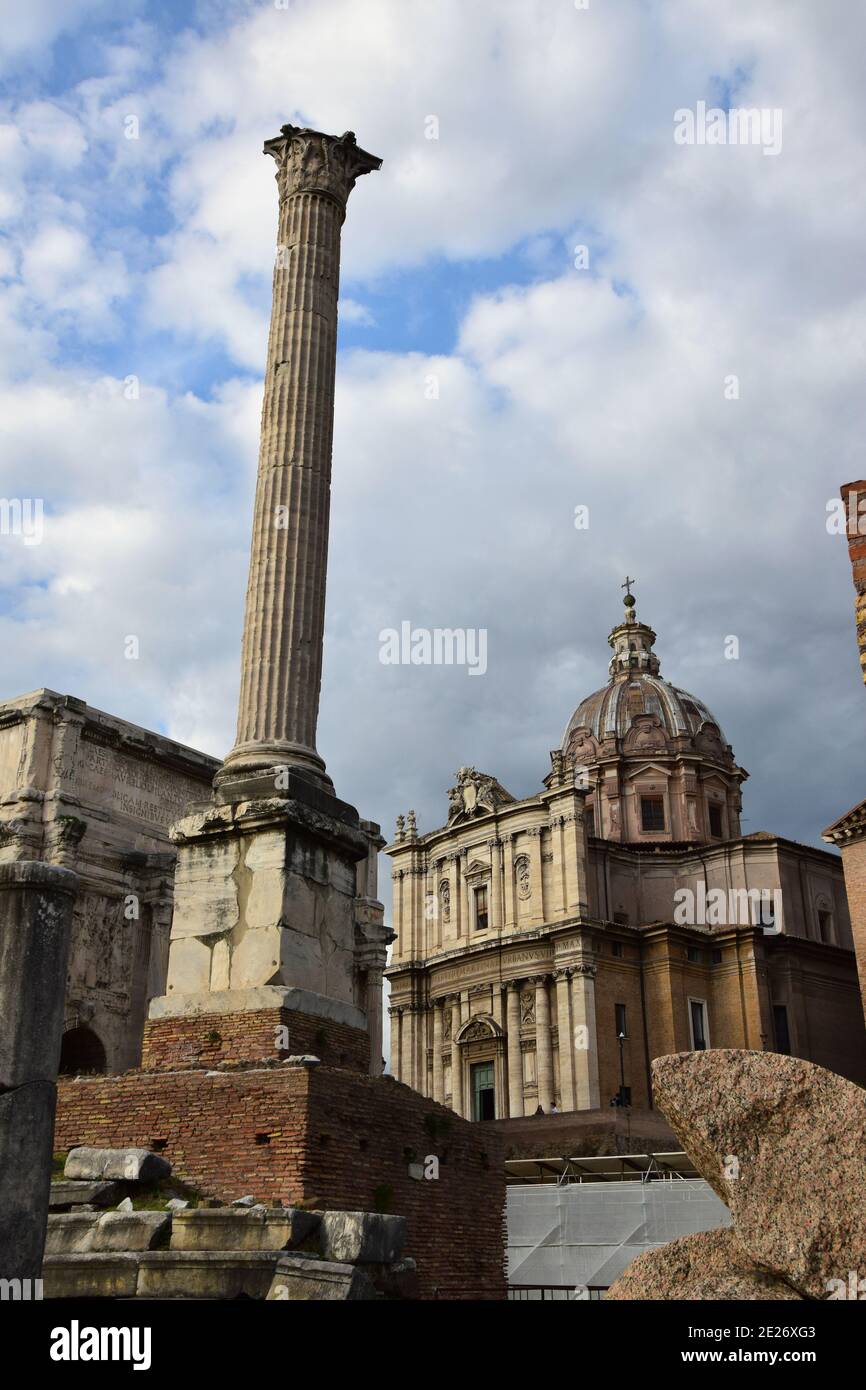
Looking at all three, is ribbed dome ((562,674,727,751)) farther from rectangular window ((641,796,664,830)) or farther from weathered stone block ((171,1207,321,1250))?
weathered stone block ((171,1207,321,1250))

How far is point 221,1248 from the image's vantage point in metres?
9.71

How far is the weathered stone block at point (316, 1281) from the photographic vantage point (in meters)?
8.91

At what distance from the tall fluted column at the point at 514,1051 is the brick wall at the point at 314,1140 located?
38.5 m

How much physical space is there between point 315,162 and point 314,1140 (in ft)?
42.0

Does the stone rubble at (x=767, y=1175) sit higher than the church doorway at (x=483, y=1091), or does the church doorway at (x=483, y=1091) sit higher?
the church doorway at (x=483, y=1091)

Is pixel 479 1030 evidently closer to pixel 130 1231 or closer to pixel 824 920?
pixel 824 920

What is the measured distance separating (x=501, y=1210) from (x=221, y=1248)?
15.8 ft

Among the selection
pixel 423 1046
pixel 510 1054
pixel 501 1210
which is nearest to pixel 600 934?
pixel 510 1054

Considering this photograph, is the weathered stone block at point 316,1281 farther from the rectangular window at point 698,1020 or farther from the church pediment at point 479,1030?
the rectangular window at point 698,1020

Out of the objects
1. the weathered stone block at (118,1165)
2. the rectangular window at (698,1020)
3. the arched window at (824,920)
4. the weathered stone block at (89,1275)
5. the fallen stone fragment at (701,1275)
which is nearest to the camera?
the fallen stone fragment at (701,1275)

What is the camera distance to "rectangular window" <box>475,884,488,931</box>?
56.2m

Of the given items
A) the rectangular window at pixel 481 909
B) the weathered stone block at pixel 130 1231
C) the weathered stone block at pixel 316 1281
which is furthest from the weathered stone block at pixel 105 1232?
the rectangular window at pixel 481 909
